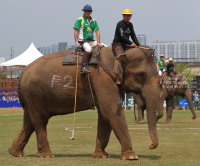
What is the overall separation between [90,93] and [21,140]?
229cm

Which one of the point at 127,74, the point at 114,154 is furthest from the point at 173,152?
the point at 127,74

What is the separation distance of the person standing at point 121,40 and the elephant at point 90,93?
182 millimetres

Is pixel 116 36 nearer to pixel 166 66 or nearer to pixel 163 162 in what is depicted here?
pixel 163 162

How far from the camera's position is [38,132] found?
12656mm

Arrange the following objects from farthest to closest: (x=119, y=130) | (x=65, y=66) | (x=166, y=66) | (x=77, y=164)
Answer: (x=166, y=66)
(x=65, y=66)
(x=119, y=130)
(x=77, y=164)

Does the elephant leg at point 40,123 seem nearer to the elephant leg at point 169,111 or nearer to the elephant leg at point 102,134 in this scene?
the elephant leg at point 102,134

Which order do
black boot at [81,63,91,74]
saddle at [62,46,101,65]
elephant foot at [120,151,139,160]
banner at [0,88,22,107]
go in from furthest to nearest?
1. banner at [0,88,22,107]
2. saddle at [62,46,101,65]
3. black boot at [81,63,91,74]
4. elephant foot at [120,151,139,160]

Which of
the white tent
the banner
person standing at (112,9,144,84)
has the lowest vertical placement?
the banner

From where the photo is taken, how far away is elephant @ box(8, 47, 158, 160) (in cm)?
1174

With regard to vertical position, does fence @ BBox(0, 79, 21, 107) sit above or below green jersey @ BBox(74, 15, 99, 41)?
below

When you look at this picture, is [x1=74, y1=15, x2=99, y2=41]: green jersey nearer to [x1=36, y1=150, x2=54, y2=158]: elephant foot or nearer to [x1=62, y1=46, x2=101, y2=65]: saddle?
[x1=62, y1=46, x2=101, y2=65]: saddle

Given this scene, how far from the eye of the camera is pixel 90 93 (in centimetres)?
1229

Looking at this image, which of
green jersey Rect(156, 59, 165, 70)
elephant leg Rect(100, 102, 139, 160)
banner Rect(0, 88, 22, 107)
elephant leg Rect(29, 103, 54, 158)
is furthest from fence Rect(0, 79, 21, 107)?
elephant leg Rect(100, 102, 139, 160)

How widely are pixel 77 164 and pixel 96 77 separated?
235 cm
